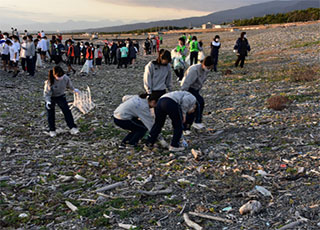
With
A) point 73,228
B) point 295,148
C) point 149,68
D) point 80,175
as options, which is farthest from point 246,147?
point 73,228

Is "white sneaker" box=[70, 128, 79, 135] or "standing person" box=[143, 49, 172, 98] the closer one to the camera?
"standing person" box=[143, 49, 172, 98]

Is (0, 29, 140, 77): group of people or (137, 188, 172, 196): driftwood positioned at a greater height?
(0, 29, 140, 77): group of people

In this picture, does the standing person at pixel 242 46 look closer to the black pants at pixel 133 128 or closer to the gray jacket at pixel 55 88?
the gray jacket at pixel 55 88

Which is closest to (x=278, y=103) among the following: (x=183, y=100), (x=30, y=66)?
(x=183, y=100)

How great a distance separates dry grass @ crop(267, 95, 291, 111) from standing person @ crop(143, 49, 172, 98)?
468cm

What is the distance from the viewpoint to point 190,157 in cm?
804

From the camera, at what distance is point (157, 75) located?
9.04m

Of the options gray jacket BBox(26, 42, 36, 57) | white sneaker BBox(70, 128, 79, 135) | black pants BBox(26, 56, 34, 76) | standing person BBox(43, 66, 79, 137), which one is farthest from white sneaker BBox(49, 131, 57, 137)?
black pants BBox(26, 56, 34, 76)

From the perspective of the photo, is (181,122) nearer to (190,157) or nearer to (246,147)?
(190,157)

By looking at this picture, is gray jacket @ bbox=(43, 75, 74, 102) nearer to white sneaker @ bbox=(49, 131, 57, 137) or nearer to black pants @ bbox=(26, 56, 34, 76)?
white sneaker @ bbox=(49, 131, 57, 137)

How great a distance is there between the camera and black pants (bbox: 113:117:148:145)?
27.1 ft

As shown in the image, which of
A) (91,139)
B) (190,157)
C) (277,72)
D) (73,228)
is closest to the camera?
(73,228)

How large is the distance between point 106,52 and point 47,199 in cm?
2661

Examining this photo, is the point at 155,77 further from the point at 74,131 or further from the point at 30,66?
the point at 30,66
